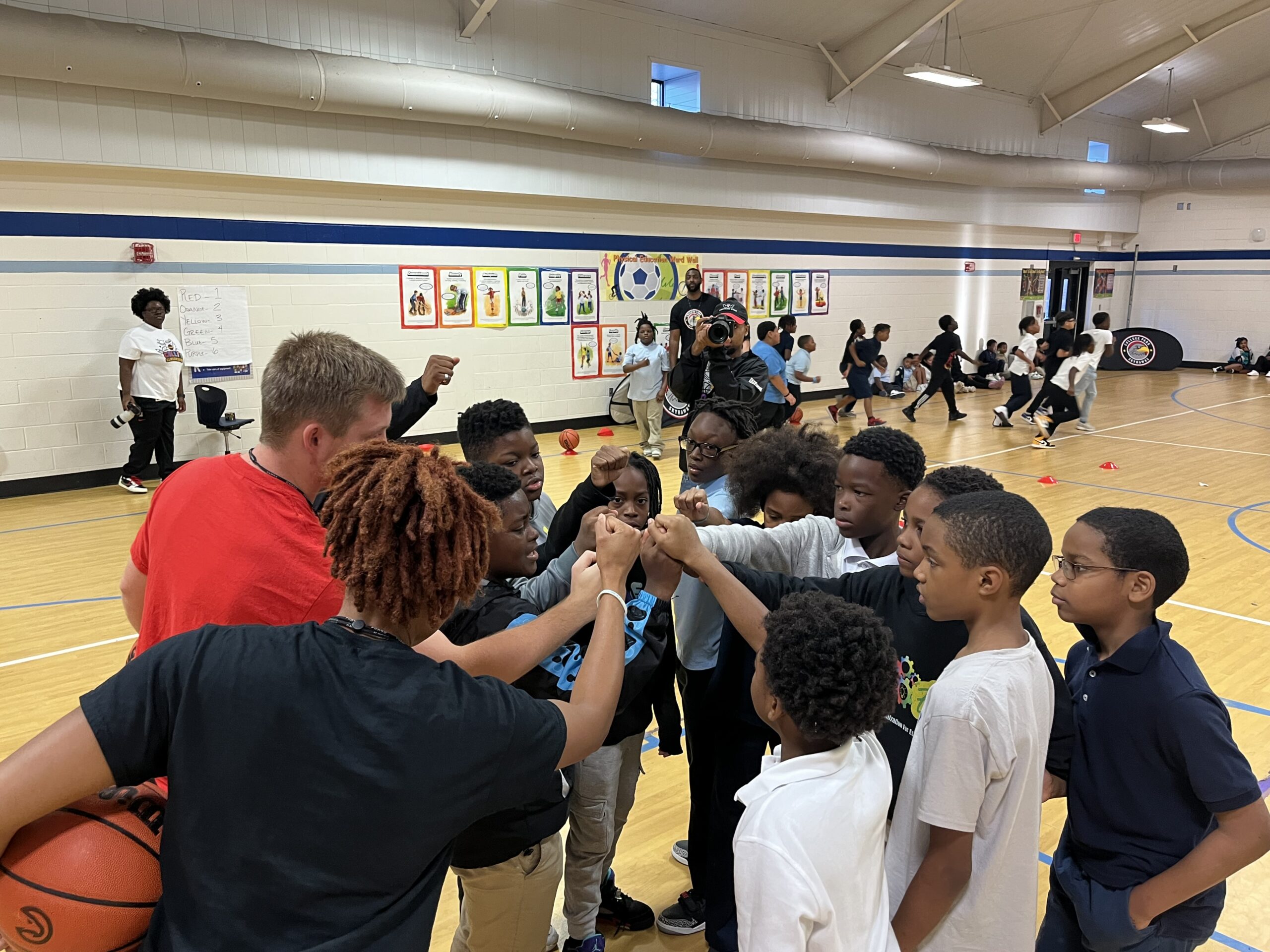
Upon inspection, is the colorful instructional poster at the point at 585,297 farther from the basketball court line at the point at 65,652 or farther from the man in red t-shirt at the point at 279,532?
the man in red t-shirt at the point at 279,532

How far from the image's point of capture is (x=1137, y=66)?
Answer: 15.1 meters

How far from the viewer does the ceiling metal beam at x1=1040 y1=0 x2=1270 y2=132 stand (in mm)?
13508

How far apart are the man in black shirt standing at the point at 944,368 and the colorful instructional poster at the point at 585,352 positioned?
4673 millimetres

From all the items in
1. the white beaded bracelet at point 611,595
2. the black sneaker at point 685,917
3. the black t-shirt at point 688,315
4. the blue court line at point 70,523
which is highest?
the black t-shirt at point 688,315

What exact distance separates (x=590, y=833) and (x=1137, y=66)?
17248mm

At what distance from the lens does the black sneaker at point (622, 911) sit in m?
2.65

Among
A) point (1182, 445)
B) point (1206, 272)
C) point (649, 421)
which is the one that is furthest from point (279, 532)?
point (1206, 272)

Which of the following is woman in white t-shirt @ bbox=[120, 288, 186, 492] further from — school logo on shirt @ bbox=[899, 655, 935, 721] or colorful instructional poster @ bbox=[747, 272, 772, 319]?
colorful instructional poster @ bbox=[747, 272, 772, 319]

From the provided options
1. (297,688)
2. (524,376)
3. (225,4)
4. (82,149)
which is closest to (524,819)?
(297,688)

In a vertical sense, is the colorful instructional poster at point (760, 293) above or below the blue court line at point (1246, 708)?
above

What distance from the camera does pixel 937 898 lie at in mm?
1551

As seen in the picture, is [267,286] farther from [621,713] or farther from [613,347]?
[621,713]

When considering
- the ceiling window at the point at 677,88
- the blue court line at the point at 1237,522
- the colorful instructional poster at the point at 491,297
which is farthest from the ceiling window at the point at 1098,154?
the colorful instructional poster at the point at 491,297

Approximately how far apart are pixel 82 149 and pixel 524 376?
534 cm
